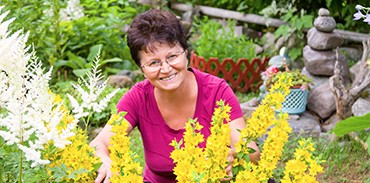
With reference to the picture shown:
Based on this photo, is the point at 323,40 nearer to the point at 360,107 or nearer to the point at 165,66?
the point at 360,107

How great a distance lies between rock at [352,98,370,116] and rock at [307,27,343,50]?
712 mm

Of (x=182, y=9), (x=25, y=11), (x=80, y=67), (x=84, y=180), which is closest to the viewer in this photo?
(x=84, y=180)

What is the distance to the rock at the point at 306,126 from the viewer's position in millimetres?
4871

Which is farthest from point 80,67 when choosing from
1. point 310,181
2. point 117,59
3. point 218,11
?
point 310,181

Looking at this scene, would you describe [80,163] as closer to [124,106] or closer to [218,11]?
[124,106]

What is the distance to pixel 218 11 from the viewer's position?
7957 mm

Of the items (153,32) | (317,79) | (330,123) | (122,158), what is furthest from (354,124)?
(317,79)

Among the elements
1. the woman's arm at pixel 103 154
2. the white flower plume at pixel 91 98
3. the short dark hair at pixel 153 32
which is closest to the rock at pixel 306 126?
the short dark hair at pixel 153 32

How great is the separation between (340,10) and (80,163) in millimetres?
4343

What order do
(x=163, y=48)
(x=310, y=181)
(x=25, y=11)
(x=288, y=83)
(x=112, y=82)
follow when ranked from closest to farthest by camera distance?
1. (x=310, y=181)
2. (x=288, y=83)
3. (x=163, y=48)
4. (x=25, y=11)
5. (x=112, y=82)

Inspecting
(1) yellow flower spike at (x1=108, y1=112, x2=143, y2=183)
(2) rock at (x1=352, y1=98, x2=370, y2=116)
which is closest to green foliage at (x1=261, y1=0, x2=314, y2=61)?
(2) rock at (x1=352, y1=98, x2=370, y2=116)

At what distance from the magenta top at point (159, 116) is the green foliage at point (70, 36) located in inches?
116

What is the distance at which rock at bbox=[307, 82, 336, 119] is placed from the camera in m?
5.06

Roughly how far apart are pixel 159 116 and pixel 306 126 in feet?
6.85
